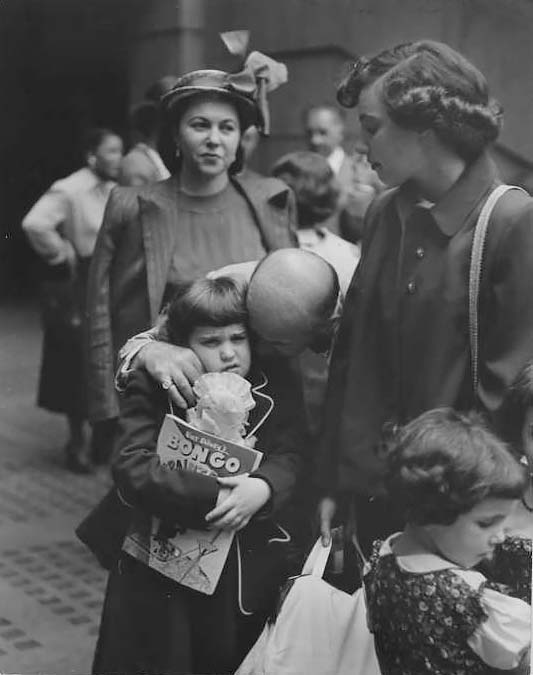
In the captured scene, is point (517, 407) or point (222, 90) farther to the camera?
point (222, 90)

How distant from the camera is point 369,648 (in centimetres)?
301

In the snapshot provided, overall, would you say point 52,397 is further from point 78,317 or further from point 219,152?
point 219,152

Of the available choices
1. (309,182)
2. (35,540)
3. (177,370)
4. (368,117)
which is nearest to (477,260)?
(368,117)

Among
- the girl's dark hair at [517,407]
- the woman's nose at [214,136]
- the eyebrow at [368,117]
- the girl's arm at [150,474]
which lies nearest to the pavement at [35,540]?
the girl's arm at [150,474]

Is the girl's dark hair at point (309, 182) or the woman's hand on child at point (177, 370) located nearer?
the woman's hand on child at point (177, 370)

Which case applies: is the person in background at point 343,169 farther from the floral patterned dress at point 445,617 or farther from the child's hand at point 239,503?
the floral patterned dress at point 445,617

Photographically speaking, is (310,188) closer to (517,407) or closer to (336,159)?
(336,159)

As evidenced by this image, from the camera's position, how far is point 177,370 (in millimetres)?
3037

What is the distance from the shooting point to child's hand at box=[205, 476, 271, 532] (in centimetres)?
303

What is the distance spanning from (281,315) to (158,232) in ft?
1.96

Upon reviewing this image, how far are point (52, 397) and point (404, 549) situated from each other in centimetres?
305

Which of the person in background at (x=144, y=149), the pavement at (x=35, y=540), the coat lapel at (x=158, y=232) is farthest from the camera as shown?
the pavement at (x=35, y=540)

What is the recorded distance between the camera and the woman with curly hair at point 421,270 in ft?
9.09

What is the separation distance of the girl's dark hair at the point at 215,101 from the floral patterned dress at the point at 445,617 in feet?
4.30
